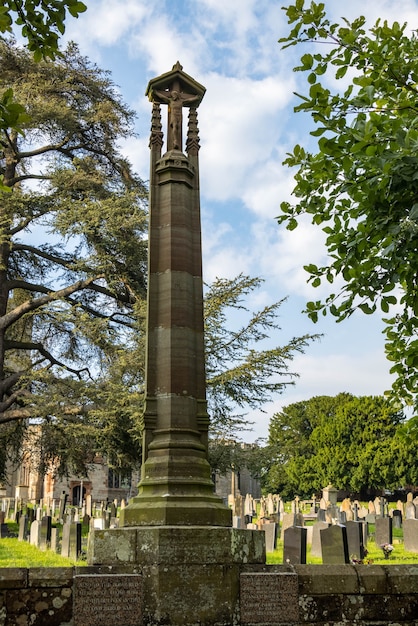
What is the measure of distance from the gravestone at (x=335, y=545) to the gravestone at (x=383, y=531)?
7.22m

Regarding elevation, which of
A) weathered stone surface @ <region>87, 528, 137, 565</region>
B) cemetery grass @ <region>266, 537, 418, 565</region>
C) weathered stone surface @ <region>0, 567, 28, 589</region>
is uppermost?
weathered stone surface @ <region>87, 528, 137, 565</region>

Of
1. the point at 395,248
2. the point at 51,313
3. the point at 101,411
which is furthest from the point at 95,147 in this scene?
the point at 395,248

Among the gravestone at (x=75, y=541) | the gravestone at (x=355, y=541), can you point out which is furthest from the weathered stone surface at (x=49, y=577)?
the gravestone at (x=75, y=541)

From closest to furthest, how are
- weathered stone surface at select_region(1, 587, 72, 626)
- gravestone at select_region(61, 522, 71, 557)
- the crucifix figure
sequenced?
1. weathered stone surface at select_region(1, 587, 72, 626)
2. the crucifix figure
3. gravestone at select_region(61, 522, 71, 557)

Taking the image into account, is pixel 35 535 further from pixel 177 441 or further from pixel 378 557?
pixel 177 441

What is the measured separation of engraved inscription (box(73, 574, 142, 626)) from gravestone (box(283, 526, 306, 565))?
21.0 feet

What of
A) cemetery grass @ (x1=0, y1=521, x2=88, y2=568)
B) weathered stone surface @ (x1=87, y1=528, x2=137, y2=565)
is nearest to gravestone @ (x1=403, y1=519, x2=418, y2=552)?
cemetery grass @ (x1=0, y1=521, x2=88, y2=568)

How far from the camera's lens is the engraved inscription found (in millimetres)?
5047

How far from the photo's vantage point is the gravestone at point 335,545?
10.3 metres

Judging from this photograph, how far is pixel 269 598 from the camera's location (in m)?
5.39

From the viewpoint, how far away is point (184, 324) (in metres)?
6.45

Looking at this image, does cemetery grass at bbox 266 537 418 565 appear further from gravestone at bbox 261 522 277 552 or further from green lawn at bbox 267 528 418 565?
gravestone at bbox 261 522 277 552

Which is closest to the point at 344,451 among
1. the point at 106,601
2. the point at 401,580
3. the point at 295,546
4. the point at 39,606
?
the point at 295,546

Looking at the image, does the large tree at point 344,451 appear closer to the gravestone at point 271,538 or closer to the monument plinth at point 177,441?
the gravestone at point 271,538
